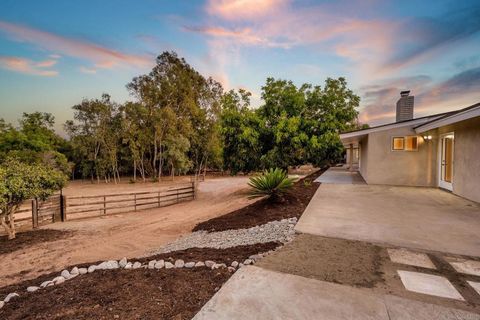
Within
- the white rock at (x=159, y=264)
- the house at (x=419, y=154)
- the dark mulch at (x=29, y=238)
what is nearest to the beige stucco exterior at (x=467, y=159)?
the house at (x=419, y=154)

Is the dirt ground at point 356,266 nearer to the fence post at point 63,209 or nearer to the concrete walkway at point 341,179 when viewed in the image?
the concrete walkway at point 341,179

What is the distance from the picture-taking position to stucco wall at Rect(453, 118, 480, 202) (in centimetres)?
612

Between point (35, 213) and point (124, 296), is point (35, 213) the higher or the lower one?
the lower one

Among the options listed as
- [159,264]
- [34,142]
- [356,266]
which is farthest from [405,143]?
[34,142]

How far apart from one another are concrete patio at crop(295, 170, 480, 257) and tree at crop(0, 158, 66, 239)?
7.61 metres

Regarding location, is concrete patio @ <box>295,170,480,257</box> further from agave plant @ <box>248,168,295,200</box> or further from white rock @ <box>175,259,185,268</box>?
white rock @ <box>175,259,185,268</box>

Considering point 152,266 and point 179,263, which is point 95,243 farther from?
point 179,263

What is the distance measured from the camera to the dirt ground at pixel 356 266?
2.16m

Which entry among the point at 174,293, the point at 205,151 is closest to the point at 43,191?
the point at 174,293

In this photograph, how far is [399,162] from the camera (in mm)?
9211

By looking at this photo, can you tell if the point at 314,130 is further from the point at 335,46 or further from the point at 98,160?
the point at 98,160

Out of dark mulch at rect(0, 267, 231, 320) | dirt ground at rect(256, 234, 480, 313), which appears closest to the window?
dirt ground at rect(256, 234, 480, 313)

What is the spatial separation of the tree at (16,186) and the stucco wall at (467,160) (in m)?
12.6

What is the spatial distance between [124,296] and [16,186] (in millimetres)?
6535
